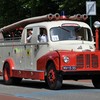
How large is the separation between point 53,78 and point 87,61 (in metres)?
1.31

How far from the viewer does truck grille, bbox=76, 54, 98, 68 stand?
16.1 m

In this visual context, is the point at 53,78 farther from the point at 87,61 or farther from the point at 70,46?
the point at 70,46

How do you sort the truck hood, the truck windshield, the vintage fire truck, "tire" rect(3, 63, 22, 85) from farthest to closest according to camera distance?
"tire" rect(3, 63, 22, 85) → the truck windshield → the truck hood → the vintage fire truck

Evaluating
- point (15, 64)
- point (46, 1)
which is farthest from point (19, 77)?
point (46, 1)

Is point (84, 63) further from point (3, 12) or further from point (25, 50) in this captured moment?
point (3, 12)

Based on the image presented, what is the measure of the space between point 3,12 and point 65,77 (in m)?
22.7

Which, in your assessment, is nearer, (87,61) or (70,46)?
(87,61)

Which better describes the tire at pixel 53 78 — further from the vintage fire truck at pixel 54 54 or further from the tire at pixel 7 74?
the tire at pixel 7 74

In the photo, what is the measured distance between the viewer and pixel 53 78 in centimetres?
1627

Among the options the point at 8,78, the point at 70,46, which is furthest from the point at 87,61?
the point at 8,78

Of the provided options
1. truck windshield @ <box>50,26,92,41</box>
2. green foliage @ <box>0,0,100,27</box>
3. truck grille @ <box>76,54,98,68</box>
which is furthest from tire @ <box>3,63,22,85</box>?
green foliage @ <box>0,0,100,27</box>

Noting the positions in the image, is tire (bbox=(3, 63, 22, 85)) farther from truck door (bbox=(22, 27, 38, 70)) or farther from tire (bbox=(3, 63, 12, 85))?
truck door (bbox=(22, 27, 38, 70))

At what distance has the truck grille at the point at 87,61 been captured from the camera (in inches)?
634

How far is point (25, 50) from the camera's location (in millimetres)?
18422
